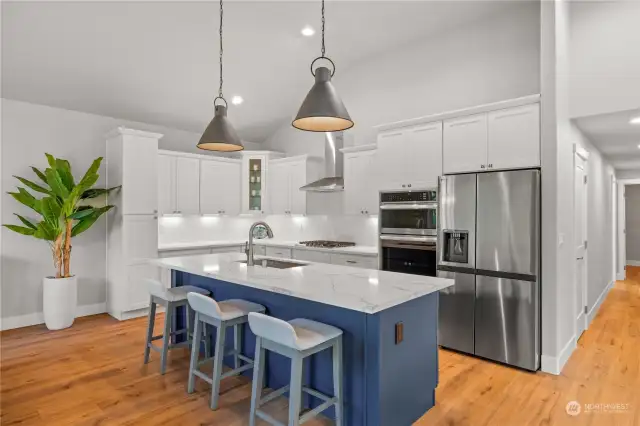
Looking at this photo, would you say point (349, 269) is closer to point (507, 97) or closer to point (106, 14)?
point (507, 97)

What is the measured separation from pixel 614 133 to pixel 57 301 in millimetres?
6860

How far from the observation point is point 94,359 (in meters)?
3.82

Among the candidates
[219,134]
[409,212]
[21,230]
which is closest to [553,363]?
[409,212]

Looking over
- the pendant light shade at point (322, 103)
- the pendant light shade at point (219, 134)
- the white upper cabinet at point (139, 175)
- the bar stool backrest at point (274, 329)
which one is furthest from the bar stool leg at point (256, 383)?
the white upper cabinet at point (139, 175)

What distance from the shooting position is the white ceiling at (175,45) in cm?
402

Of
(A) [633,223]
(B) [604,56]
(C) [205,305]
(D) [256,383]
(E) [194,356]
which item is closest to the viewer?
(D) [256,383]

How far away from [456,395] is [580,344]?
85.1 inches

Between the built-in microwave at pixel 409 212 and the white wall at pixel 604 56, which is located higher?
the white wall at pixel 604 56

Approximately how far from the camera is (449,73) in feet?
16.0

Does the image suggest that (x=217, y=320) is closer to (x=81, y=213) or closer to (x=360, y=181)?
(x=81, y=213)

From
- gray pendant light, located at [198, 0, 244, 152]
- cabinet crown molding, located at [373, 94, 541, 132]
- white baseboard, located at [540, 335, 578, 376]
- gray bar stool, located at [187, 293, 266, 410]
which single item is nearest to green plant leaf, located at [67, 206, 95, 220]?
gray pendant light, located at [198, 0, 244, 152]

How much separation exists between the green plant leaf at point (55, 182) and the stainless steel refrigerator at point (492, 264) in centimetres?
436

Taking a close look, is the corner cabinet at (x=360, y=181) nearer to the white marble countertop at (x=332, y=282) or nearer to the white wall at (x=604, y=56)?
the white marble countertop at (x=332, y=282)

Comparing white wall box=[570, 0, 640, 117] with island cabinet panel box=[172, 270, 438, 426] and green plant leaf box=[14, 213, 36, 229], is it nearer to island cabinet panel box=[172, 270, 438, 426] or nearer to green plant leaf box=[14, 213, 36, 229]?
island cabinet panel box=[172, 270, 438, 426]
